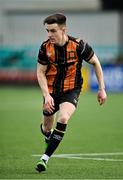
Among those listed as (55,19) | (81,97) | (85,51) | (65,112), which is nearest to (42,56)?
(85,51)

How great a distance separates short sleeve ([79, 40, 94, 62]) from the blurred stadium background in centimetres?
158

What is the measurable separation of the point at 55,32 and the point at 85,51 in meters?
0.62

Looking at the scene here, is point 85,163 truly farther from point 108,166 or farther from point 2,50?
point 2,50

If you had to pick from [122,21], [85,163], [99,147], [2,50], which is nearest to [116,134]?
[99,147]

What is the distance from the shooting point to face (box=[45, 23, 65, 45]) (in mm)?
12031

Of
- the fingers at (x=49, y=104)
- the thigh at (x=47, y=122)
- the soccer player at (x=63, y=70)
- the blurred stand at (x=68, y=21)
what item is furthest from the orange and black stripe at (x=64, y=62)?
the blurred stand at (x=68, y=21)

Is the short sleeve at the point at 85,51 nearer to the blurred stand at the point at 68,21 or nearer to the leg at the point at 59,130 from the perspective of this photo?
the leg at the point at 59,130

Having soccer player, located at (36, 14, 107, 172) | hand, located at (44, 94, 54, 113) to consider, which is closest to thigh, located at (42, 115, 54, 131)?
soccer player, located at (36, 14, 107, 172)

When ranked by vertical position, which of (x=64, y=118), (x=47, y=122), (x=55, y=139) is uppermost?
(x=64, y=118)

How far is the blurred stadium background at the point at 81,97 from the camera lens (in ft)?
41.5

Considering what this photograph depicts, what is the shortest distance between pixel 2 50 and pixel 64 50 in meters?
30.2

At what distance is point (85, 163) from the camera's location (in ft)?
42.0

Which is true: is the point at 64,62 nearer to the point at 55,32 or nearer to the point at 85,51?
the point at 85,51

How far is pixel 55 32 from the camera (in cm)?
1208
